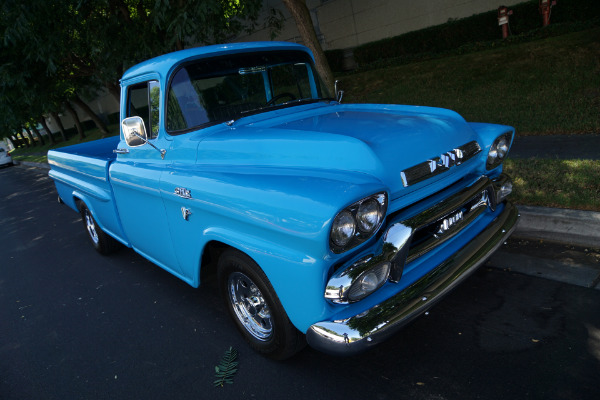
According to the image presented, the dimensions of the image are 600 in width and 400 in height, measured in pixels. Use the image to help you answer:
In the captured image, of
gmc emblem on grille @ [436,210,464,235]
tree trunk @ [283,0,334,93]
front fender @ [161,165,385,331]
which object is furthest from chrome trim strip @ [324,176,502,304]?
tree trunk @ [283,0,334,93]

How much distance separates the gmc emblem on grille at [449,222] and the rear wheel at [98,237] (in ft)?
13.9

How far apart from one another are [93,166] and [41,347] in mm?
1836

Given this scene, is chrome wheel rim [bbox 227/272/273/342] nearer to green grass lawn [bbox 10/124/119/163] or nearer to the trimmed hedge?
the trimmed hedge

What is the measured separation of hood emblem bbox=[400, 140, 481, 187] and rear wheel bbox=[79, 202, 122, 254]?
4.14 m

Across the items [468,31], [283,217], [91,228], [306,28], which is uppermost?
[306,28]

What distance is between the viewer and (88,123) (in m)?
37.7

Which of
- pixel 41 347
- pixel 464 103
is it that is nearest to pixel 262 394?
pixel 41 347

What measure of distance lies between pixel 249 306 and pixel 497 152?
2.11 m

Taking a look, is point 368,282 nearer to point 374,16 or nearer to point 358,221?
point 358,221

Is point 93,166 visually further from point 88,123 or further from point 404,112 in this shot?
point 88,123

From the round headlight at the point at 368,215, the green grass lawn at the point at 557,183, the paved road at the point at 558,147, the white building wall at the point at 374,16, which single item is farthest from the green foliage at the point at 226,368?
the white building wall at the point at 374,16

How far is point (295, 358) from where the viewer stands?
2.88 metres

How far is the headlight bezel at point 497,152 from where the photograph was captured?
307cm

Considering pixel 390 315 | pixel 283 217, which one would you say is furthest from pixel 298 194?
pixel 390 315
